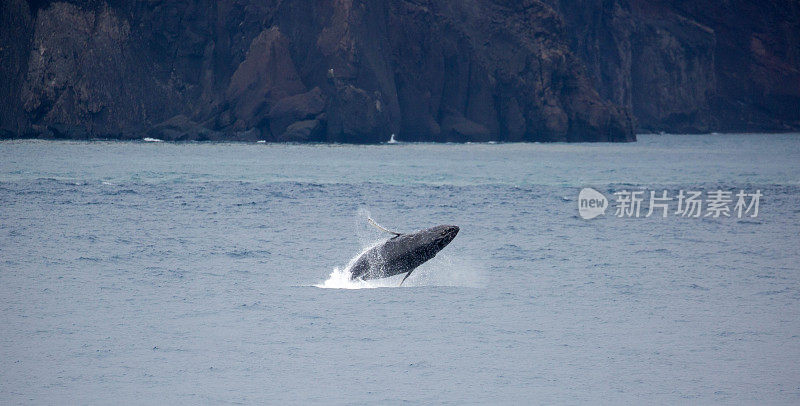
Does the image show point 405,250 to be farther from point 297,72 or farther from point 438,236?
point 297,72

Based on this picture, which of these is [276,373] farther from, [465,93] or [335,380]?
[465,93]

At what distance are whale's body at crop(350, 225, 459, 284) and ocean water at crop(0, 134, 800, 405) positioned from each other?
79 centimetres

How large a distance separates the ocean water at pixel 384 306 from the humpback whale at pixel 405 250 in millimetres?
779

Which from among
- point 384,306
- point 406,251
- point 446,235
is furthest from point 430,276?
point 446,235

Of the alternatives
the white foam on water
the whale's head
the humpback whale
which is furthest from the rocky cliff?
the whale's head

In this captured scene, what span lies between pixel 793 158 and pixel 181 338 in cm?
9319

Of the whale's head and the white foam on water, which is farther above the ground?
the whale's head

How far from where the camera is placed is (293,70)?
437 feet

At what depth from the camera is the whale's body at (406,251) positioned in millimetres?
20656

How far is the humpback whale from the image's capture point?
67.8 feet

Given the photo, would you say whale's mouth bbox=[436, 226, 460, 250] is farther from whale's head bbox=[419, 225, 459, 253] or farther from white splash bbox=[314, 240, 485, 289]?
white splash bbox=[314, 240, 485, 289]

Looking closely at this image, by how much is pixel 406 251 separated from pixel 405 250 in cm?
3

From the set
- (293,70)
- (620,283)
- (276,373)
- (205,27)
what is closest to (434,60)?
(293,70)

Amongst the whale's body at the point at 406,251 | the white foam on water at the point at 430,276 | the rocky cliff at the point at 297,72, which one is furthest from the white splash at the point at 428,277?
the rocky cliff at the point at 297,72
